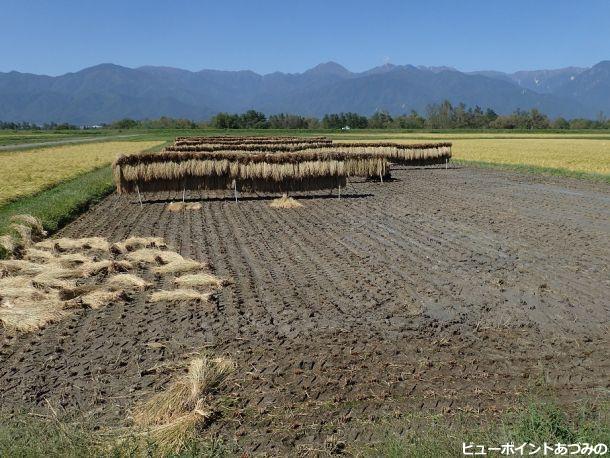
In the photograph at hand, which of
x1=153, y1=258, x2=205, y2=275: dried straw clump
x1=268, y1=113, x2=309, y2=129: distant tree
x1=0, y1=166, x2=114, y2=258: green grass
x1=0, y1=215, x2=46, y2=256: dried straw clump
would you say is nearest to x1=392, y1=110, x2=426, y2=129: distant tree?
x1=268, y1=113, x2=309, y2=129: distant tree

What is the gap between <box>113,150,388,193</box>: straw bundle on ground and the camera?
22.3m

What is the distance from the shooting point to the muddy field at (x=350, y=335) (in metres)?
5.78

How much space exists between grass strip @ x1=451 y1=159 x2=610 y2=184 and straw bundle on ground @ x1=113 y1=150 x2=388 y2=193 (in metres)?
15.2

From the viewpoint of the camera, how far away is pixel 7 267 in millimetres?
11266

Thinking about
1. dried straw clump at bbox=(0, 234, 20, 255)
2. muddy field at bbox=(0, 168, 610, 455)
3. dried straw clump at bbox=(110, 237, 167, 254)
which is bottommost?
muddy field at bbox=(0, 168, 610, 455)

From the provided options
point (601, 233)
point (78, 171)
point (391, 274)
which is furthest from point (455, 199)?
point (78, 171)

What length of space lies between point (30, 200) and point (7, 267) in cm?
1086

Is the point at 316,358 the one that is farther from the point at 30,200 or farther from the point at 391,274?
the point at 30,200

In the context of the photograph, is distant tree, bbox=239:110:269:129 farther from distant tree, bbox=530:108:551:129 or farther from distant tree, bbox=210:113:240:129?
distant tree, bbox=530:108:551:129

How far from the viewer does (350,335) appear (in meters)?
7.62

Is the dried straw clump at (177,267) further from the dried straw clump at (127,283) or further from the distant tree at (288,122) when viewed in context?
the distant tree at (288,122)

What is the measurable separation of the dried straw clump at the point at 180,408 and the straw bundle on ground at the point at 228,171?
17.1m

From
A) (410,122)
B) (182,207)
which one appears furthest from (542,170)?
(410,122)

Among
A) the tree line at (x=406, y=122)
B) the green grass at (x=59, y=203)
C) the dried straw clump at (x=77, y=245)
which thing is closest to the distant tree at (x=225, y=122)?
the tree line at (x=406, y=122)
